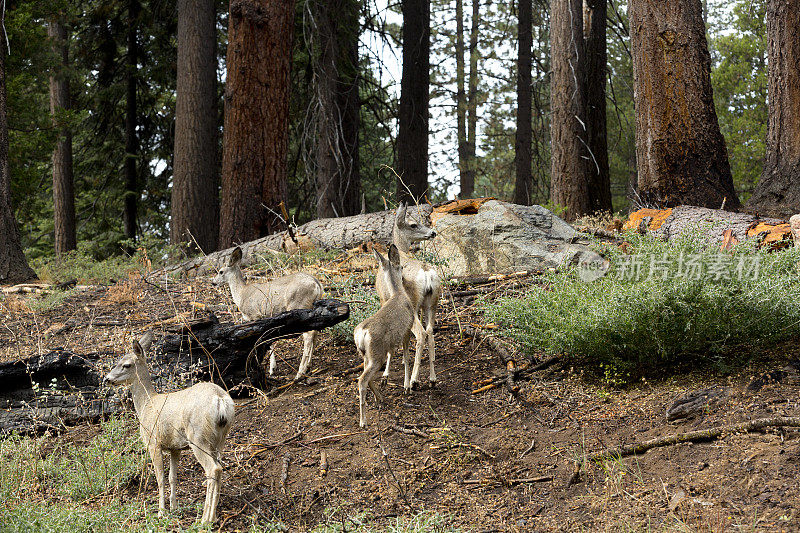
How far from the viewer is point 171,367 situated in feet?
20.6

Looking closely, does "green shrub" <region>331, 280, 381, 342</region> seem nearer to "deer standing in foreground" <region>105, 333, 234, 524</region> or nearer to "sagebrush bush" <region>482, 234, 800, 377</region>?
"sagebrush bush" <region>482, 234, 800, 377</region>

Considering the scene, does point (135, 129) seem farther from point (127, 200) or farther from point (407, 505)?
point (407, 505)

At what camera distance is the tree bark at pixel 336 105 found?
1303cm

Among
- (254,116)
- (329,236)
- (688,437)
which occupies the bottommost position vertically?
(688,437)

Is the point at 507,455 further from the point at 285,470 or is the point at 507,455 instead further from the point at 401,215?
the point at 401,215

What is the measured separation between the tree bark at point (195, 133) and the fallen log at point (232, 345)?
8.22 metres

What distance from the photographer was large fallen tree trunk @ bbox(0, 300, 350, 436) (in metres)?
6.01

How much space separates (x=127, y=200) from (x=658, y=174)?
15.5 metres

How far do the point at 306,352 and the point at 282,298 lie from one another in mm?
634

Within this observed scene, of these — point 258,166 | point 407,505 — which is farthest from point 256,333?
point 258,166

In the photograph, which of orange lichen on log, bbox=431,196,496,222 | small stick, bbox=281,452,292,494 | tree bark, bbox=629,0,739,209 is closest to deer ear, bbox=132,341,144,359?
small stick, bbox=281,452,292,494

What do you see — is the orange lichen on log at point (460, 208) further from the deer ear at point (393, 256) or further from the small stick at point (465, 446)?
the small stick at point (465, 446)

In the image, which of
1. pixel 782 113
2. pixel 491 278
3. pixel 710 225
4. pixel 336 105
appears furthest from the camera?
pixel 336 105

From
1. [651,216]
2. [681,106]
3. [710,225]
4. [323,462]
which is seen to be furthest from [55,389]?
[681,106]
